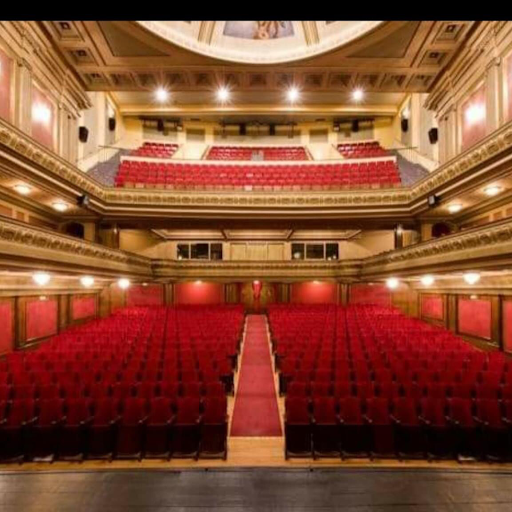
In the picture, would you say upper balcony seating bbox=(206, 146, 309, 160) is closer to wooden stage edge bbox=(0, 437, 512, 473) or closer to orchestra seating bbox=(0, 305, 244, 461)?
orchestra seating bbox=(0, 305, 244, 461)

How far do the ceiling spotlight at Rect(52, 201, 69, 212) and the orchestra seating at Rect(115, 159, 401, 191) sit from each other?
8.21ft

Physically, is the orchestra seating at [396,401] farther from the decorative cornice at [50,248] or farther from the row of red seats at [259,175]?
the row of red seats at [259,175]

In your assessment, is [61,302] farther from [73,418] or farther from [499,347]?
[499,347]

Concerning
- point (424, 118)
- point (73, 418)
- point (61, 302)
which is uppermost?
point (424, 118)

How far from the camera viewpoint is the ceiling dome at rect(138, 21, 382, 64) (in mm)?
10211

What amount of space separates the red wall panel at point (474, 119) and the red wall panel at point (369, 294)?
18.5ft

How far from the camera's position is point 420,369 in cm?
517

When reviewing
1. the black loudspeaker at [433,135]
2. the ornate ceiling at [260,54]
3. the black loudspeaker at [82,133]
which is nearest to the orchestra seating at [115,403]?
the ornate ceiling at [260,54]

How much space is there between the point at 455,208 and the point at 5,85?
10.6 meters

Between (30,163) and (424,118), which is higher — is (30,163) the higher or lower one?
the lower one

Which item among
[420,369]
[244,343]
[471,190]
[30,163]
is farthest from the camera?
[244,343]

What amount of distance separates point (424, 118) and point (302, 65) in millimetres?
5546

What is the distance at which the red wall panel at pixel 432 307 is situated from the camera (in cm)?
1015

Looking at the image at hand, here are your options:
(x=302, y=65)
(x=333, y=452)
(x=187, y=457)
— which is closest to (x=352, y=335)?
(x=333, y=452)
